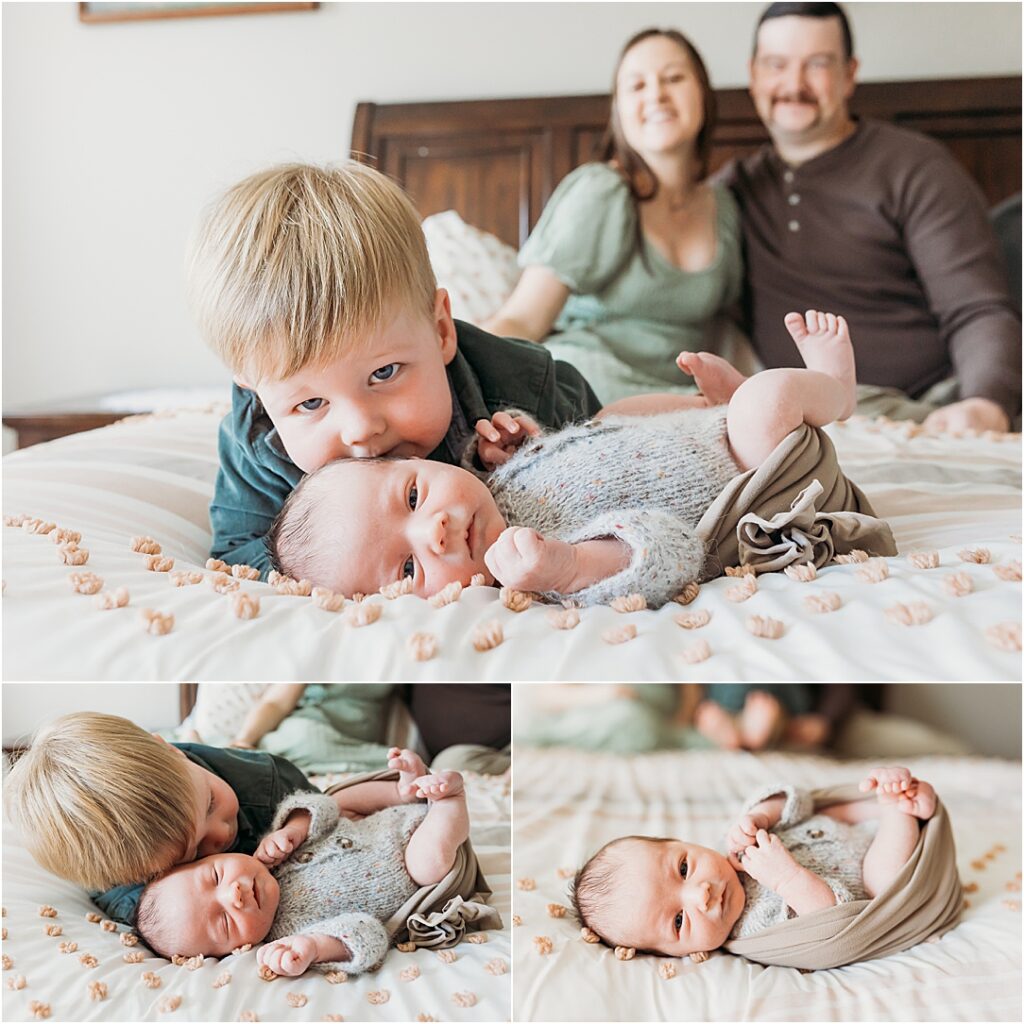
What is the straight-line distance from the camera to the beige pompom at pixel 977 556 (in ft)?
2.41

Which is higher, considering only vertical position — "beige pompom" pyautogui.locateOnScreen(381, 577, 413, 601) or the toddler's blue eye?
the toddler's blue eye

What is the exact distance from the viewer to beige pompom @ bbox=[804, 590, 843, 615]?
2.12 ft

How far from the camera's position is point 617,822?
35.9 inches

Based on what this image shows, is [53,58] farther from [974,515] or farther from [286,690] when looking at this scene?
[974,515]

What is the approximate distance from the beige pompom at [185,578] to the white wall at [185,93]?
62.1 inches

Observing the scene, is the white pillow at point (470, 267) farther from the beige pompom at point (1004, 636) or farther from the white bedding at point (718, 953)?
the beige pompom at point (1004, 636)

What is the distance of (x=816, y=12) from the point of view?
1.79 m

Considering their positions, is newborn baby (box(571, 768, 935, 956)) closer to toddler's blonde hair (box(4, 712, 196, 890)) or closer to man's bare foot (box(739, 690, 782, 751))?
man's bare foot (box(739, 690, 782, 751))

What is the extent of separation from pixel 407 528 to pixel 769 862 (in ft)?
1.26

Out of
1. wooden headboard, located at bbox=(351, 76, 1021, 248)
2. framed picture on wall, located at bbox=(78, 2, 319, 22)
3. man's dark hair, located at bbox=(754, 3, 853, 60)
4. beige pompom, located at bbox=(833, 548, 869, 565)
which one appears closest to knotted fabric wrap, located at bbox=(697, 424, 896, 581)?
beige pompom, located at bbox=(833, 548, 869, 565)

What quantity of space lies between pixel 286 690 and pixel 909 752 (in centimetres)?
68

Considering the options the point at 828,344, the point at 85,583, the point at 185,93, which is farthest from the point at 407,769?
the point at 185,93

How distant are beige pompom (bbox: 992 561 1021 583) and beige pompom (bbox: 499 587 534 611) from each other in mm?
312

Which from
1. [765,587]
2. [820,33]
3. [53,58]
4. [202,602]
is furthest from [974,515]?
[53,58]
